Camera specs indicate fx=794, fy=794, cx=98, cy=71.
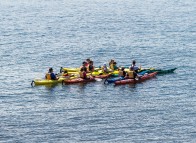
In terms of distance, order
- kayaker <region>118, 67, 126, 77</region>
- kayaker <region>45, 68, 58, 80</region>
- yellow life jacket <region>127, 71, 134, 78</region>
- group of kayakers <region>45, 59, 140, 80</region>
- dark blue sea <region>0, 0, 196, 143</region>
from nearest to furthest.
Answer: dark blue sea <region>0, 0, 196, 143</region>, kayaker <region>45, 68, 58, 80</region>, group of kayakers <region>45, 59, 140, 80</region>, yellow life jacket <region>127, 71, 134, 78</region>, kayaker <region>118, 67, 126, 77</region>

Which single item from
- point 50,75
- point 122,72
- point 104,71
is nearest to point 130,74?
point 122,72

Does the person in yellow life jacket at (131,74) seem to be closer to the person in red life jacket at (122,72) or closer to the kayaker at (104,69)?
the person in red life jacket at (122,72)

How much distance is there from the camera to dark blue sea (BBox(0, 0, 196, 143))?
254ft

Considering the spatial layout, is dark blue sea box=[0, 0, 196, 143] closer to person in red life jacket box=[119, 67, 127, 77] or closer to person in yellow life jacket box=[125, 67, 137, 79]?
person in yellow life jacket box=[125, 67, 137, 79]

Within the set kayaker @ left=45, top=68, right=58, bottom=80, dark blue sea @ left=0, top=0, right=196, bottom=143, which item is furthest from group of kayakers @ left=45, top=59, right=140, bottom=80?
dark blue sea @ left=0, top=0, right=196, bottom=143

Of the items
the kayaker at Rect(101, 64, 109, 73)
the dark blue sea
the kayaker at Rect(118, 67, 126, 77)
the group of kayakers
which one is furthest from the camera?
the kayaker at Rect(101, 64, 109, 73)

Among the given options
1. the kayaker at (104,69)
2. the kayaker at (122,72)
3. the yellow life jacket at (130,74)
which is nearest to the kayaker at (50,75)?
the kayaker at (104,69)

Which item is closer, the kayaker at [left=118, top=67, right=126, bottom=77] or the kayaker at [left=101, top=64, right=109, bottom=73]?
the kayaker at [left=118, top=67, right=126, bottom=77]

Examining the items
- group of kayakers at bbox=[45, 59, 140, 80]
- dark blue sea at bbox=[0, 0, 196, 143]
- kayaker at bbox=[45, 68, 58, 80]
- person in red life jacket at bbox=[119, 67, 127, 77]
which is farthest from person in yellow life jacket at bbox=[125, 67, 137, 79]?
kayaker at bbox=[45, 68, 58, 80]

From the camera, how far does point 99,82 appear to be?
3760 inches

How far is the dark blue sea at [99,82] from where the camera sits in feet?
254

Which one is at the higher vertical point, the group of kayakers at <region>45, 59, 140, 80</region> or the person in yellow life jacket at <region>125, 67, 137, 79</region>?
the group of kayakers at <region>45, 59, 140, 80</region>

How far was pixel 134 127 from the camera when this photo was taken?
3066 inches

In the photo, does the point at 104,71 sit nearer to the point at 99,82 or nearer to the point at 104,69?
the point at 104,69
